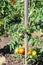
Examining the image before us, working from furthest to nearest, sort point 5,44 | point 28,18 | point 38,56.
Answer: point 5,44, point 38,56, point 28,18

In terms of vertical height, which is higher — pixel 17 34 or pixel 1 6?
pixel 1 6

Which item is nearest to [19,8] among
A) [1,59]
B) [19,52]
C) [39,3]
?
[39,3]

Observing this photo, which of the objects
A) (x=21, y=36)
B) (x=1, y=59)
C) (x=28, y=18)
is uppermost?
(x=28, y=18)

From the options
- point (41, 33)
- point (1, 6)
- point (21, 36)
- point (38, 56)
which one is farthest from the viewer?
point (41, 33)

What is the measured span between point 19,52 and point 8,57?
360 millimetres

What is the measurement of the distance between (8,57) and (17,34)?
3.14ft

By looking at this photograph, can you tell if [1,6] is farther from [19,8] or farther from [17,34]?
[17,34]

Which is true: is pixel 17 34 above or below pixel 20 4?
below

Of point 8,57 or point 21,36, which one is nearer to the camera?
point 21,36

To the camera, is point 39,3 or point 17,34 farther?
point 39,3

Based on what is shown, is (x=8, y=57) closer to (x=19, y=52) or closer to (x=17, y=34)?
(x=19, y=52)

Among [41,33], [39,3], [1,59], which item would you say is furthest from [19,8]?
[41,33]

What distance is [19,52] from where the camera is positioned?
384 centimetres

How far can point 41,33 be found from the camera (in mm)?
4836
